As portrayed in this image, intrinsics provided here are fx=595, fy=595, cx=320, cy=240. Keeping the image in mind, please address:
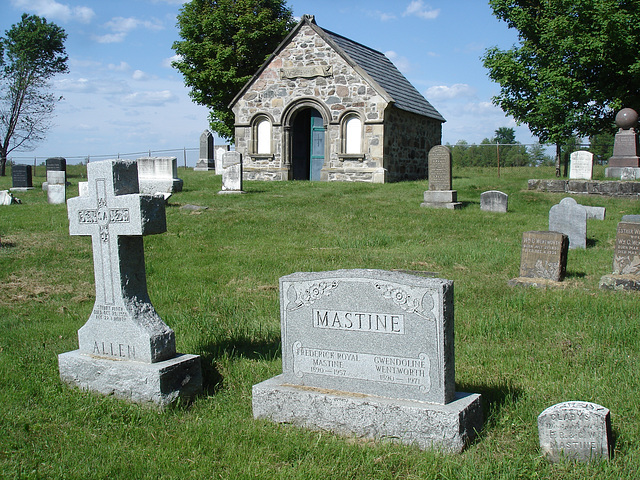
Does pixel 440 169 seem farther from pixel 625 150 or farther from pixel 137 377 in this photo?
pixel 137 377

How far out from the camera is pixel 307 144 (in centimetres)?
2541

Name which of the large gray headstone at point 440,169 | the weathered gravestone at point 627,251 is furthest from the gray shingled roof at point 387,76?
the weathered gravestone at point 627,251

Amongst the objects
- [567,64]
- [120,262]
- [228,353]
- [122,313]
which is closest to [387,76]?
[567,64]

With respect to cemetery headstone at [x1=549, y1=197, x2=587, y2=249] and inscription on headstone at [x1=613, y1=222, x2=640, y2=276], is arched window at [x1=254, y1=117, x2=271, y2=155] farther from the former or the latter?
inscription on headstone at [x1=613, y1=222, x2=640, y2=276]

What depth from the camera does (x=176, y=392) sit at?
14.4ft

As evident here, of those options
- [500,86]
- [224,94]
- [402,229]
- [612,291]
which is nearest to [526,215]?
[402,229]

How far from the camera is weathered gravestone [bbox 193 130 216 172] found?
111 feet

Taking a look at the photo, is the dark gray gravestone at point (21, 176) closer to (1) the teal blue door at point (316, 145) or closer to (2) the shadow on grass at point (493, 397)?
(1) the teal blue door at point (316, 145)

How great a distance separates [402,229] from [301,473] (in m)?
9.24

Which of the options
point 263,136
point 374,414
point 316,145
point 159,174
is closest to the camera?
point 374,414

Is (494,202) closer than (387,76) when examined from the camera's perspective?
Yes

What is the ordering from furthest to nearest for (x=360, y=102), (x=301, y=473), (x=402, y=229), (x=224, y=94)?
(x=224, y=94) < (x=360, y=102) < (x=402, y=229) < (x=301, y=473)

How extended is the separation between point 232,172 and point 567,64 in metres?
17.7

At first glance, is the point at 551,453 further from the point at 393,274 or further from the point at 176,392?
the point at 176,392
